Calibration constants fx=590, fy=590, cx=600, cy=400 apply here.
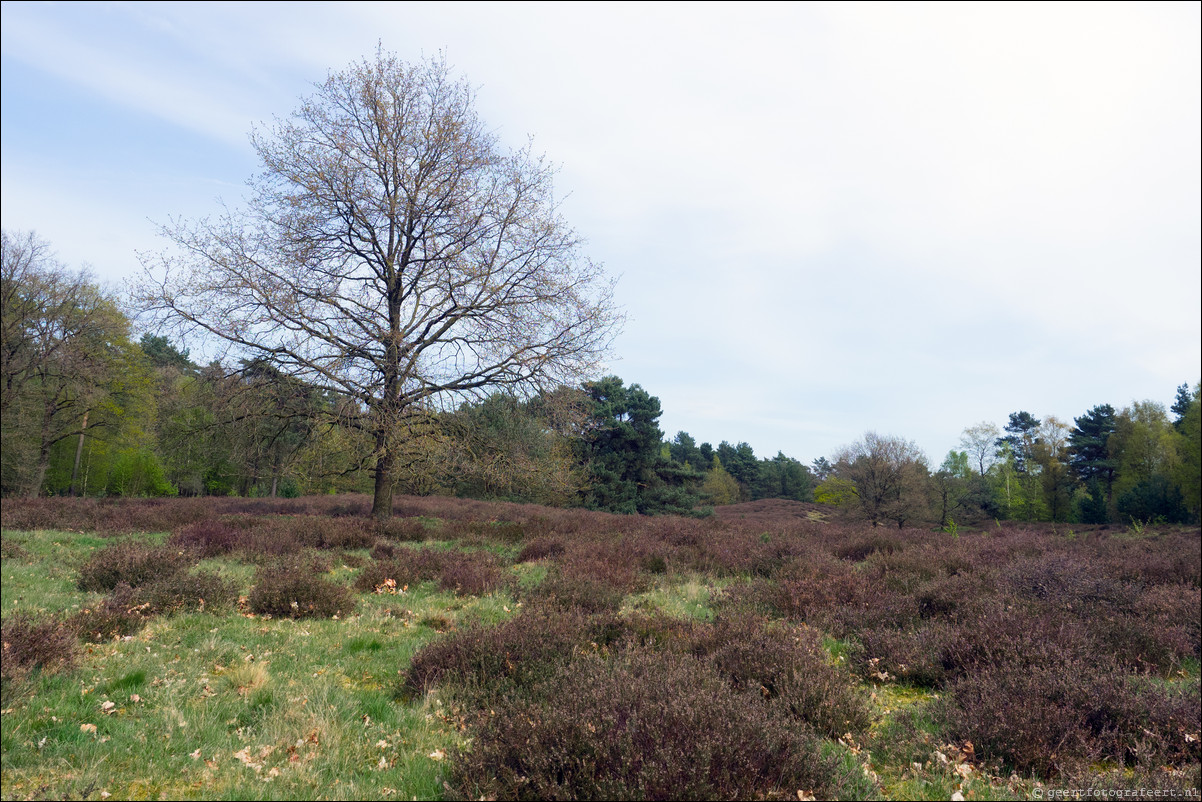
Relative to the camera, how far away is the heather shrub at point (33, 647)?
3770 millimetres

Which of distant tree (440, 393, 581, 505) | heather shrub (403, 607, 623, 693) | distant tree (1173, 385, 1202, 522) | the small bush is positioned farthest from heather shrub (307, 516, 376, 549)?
distant tree (1173, 385, 1202, 522)

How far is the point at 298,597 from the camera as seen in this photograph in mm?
6387

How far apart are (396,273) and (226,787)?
12956 mm

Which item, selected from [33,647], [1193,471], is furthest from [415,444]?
[1193,471]

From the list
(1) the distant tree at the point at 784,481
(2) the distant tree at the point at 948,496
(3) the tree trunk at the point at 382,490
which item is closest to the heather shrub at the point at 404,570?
(3) the tree trunk at the point at 382,490

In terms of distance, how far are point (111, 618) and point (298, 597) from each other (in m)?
1.59

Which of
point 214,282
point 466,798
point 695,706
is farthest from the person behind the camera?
point 214,282

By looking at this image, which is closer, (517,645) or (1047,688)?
(1047,688)

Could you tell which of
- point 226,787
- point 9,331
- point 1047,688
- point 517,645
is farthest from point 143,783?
point 9,331

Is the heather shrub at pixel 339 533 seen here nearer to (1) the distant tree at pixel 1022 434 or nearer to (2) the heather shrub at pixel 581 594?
(2) the heather shrub at pixel 581 594

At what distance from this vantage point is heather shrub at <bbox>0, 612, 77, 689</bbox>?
A: 3770 millimetres

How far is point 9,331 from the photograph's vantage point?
1788cm

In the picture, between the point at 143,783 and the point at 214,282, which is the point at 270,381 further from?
the point at 143,783

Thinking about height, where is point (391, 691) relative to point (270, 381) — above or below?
below
